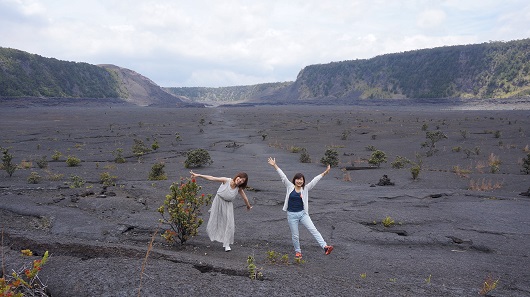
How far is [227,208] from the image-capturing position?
7266 mm

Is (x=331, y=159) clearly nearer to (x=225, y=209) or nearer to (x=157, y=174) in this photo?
(x=157, y=174)

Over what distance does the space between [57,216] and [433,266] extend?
8.44m

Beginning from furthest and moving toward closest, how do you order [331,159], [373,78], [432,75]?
[373,78]
[432,75]
[331,159]

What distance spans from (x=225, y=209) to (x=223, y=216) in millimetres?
146

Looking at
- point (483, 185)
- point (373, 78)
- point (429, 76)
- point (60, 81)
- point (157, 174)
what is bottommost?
point (483, 185)

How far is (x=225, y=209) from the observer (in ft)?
23.9

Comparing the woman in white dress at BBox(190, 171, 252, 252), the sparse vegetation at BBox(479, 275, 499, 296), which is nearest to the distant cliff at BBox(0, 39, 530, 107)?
the sparse vegetation at BBox(479, 275, 499, 296)

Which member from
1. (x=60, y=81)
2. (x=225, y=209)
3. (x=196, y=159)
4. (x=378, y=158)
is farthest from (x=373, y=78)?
(x=225, y=209)

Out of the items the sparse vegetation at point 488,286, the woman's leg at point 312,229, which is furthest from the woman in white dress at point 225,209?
the sparse vegetation at point 488,286

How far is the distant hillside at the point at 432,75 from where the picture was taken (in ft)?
316

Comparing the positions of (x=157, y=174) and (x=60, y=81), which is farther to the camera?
(x=60, y=81)

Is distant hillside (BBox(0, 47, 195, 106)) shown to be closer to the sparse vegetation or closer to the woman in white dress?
the woman in white dress

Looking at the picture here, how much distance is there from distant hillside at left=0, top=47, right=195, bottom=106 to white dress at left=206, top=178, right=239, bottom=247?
100139mm

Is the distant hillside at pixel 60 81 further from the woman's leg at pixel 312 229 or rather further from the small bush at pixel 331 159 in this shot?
the woman's leg at pixel 312 229
